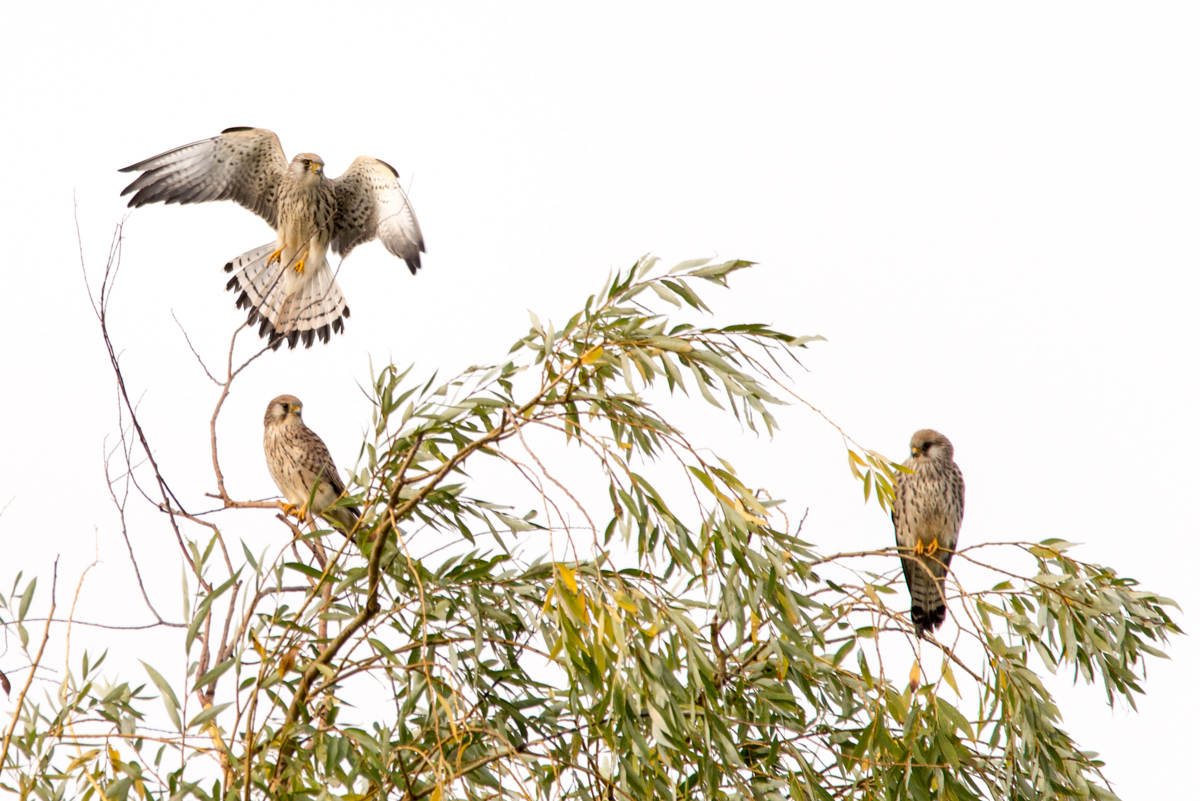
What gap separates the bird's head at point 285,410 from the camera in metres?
4.85

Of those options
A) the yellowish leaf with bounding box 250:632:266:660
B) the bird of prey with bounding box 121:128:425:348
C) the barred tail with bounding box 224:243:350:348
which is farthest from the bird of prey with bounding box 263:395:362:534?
the yellowish leaf with bounding box 250:632:266:660

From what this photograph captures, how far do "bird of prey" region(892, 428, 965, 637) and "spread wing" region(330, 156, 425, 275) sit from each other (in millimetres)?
2825

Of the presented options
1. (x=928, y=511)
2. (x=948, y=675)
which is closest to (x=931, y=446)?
(x=928, y=511)

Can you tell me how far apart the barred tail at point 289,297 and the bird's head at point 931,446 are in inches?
127

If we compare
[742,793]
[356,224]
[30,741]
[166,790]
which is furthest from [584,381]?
[356,224]

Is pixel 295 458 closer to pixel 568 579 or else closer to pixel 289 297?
pixel 289 297

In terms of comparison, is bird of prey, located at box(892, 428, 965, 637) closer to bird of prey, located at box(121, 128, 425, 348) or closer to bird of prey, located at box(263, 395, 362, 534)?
bird of prey, located at box(263, 395, 362, 534)

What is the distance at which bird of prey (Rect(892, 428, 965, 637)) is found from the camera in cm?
505

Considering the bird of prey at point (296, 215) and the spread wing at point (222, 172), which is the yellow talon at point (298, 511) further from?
the spread wing at point (222, 172)

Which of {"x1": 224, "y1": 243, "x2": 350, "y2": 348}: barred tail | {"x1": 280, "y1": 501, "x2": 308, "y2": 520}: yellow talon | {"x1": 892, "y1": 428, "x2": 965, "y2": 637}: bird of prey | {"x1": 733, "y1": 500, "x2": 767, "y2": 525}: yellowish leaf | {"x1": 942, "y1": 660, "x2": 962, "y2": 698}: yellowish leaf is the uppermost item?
{"x1": 224, "y1": 243, "x2": 350, "y2": 348}: barred tail

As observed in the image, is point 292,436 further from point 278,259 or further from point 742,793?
point 742,793

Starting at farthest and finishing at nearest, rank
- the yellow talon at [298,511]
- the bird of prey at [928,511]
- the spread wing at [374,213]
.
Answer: the spread wing at [374,213] < the bird of prey at [928,511] < the yellow talon at [298,511]

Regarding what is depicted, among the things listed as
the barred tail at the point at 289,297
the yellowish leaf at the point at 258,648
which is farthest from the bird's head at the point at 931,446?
the yellowish leaf at the point at 258,648

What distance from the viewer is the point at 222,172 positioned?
585cm
